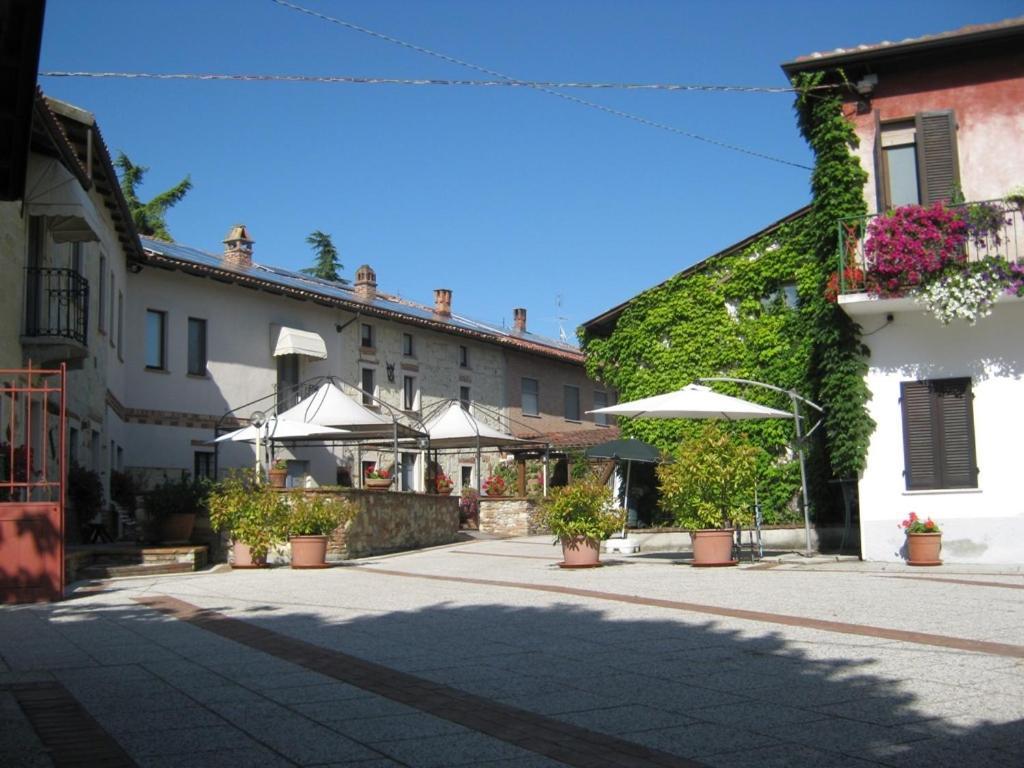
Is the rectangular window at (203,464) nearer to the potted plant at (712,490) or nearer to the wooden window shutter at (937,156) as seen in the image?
the potted plant at (712,490)

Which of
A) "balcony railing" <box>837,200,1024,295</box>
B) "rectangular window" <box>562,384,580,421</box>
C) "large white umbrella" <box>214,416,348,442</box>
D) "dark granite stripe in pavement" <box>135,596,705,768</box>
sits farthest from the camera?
"rectangular window" <box>562,384,580,421</box>

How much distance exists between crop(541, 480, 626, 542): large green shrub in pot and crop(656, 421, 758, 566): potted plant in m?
0.90

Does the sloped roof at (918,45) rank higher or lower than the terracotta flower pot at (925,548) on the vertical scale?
higher

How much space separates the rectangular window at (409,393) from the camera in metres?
34.1

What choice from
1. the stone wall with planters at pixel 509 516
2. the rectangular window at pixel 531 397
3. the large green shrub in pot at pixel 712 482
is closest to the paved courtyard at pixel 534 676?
the large green shrub in pot at pixel 712 482

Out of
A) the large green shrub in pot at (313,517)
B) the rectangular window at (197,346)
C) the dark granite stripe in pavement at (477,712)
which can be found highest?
the rectangular window at (197,346)

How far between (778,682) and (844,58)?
11650 mm

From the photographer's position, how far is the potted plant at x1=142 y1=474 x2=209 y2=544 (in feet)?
60.1

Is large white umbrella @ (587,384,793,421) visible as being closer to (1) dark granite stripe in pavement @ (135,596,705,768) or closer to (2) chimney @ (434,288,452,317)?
(1) dark granite stripe in pavement @ (135,596,705,768)

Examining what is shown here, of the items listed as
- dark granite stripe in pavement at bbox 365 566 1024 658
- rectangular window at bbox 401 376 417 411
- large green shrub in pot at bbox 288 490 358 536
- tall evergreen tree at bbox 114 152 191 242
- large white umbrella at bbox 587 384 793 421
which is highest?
tall evergreen tree at bbox 114 152 191 242

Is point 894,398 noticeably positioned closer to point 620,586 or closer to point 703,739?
point 620,586

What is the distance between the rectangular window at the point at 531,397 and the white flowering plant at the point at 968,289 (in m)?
25.0

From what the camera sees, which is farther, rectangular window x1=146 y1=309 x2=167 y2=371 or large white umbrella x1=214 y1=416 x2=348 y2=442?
rectangular window x1=146 y1=309 x2=167 y2=371

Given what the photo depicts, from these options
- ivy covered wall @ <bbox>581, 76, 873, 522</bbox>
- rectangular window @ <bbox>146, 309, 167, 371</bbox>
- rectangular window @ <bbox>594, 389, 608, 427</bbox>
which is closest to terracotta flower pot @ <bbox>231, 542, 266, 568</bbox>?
ivy covered wall @ <bbox>581, 76, 873, 522</bbox>
